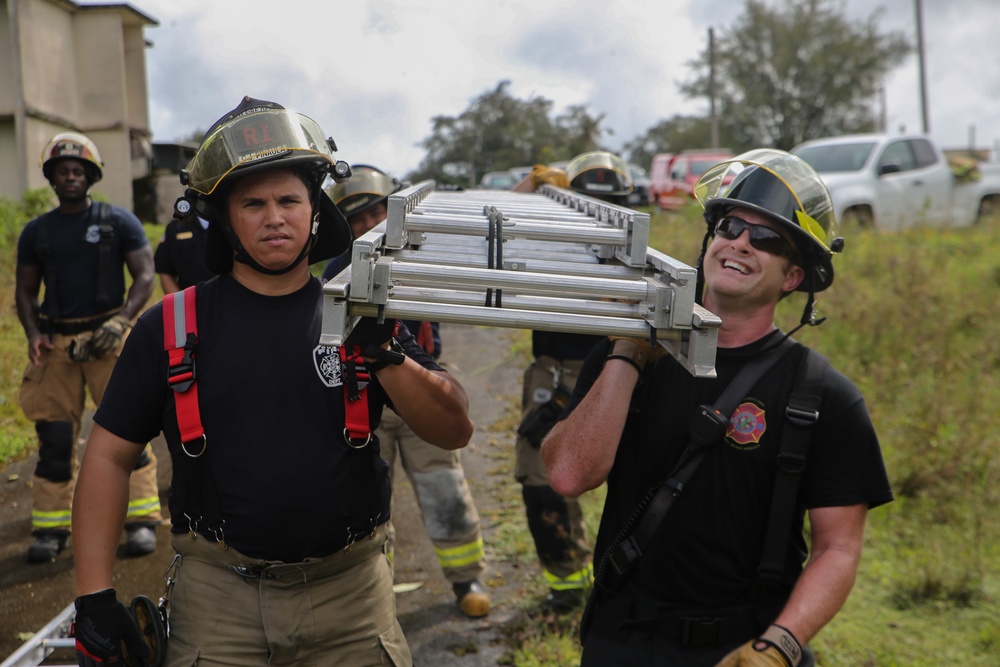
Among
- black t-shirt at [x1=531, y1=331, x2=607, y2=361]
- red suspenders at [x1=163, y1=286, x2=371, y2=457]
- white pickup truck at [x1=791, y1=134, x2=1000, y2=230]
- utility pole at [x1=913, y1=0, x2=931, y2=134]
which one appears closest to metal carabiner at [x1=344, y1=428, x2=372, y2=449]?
red suspenders at [x1=163, y1=286, x2=371, y2=457]

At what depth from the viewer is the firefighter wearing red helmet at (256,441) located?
2.14 metres

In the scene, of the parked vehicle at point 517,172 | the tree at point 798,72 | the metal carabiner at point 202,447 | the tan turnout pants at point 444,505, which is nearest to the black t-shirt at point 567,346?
the tan turnout pants at point 444,505

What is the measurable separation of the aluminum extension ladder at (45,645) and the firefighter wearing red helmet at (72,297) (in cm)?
170

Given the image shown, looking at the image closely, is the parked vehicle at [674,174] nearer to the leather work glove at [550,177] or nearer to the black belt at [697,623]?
the leather work glove at [550,177]

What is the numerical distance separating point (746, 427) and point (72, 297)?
430 centimetres

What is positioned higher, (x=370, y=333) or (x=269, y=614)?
(x=370, y=333)

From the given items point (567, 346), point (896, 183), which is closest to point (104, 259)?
point (567, 346)

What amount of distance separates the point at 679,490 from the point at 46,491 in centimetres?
398

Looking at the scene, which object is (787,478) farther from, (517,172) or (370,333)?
(517,172)

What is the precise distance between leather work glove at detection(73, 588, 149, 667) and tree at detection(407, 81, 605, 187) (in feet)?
9.35

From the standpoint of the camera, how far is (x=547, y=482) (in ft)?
14.5

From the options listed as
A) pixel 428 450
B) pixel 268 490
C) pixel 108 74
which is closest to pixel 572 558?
pixel 428 450

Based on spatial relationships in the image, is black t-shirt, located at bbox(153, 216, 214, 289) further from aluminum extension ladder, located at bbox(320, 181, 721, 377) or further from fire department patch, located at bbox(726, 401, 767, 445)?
fire department patch, located at bbox(726, 401, 767, 445)

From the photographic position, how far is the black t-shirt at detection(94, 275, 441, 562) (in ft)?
7.03
